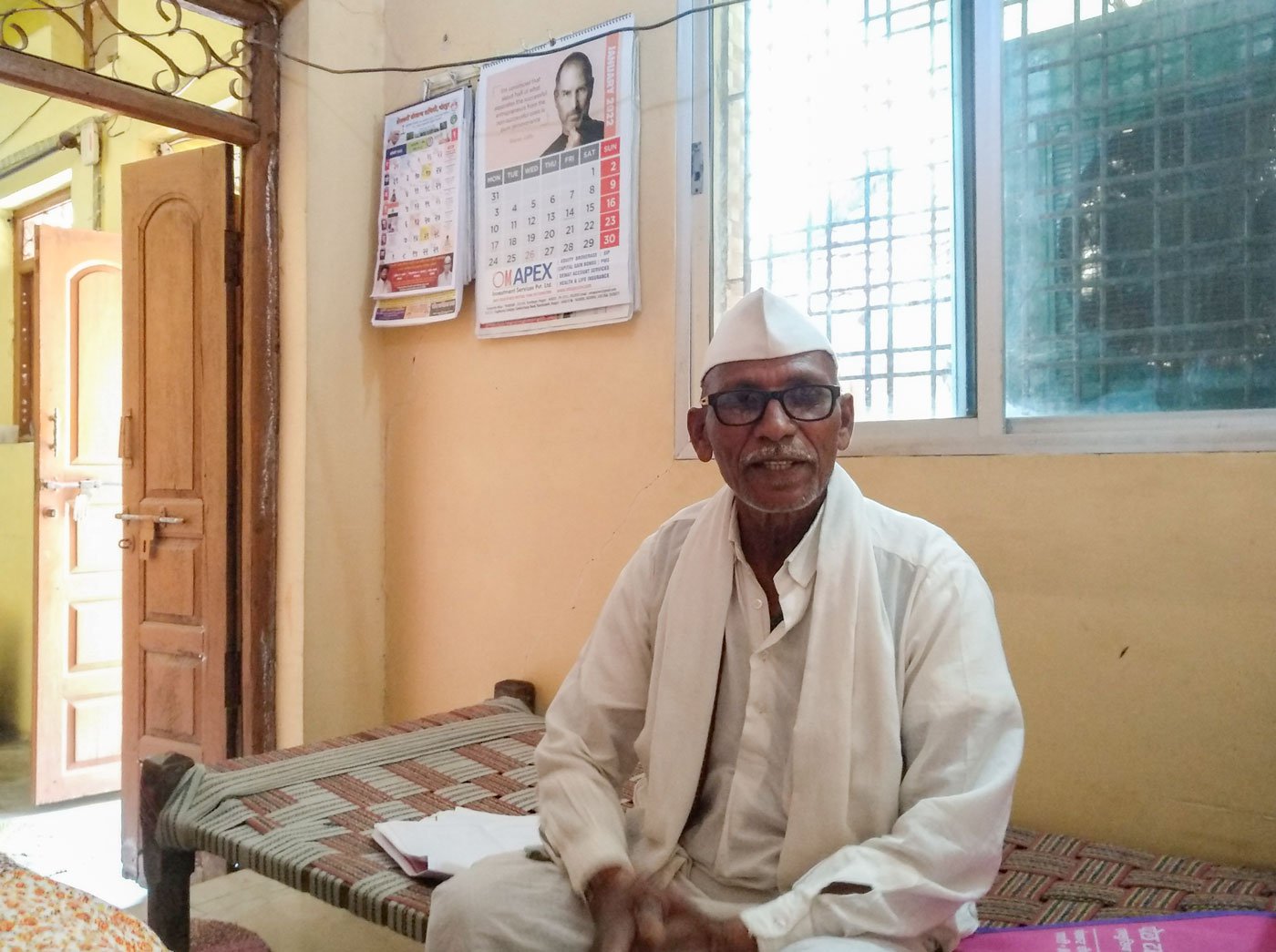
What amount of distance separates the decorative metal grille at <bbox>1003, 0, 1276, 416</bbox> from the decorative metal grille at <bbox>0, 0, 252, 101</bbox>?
7.41ft

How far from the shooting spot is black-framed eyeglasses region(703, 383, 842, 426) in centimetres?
135

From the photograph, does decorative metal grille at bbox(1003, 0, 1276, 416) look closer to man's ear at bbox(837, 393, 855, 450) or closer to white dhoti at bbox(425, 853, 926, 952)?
man's ear at bbox(837, 393, 855, 450)

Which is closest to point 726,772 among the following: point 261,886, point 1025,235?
point 1025,235

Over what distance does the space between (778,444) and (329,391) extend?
6.85 ft

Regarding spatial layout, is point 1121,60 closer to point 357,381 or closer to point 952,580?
point 952,580

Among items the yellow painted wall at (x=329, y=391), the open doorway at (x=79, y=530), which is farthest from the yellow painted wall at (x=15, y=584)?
the yellow painted wall at (x=329, y=391)

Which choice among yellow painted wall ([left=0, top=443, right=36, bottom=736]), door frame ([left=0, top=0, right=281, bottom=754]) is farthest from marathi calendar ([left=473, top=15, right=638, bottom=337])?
yellow painted wall ([left=0, top=443, right=36, bottom=736])

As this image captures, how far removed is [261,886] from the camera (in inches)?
102

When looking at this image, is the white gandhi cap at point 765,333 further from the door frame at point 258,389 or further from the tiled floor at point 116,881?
the door frame at point 258,389

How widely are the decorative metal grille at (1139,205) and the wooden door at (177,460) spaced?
2.34m

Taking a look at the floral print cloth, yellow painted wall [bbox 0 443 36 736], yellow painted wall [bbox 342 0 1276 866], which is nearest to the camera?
the floral print cloth

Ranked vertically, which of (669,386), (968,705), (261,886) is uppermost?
(669,386)

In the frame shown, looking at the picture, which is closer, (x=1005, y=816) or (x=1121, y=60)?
(x=1005, y=816)

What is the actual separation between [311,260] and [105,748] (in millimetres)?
2331
